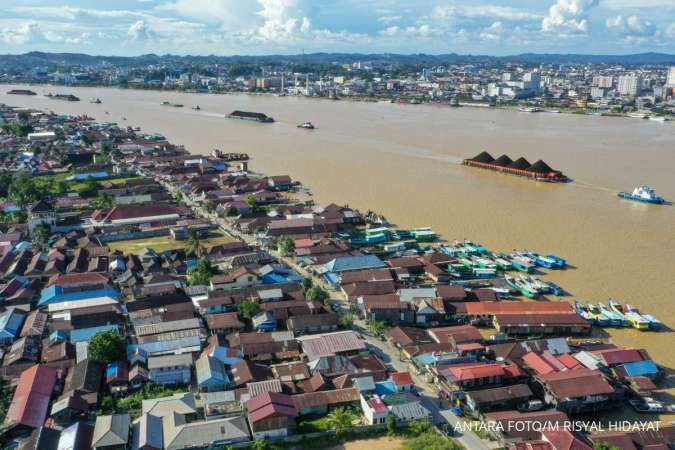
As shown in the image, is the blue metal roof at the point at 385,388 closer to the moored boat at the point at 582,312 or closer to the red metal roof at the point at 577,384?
the red metal roof at the point at 577,384

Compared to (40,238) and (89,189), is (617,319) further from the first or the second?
(89,189)

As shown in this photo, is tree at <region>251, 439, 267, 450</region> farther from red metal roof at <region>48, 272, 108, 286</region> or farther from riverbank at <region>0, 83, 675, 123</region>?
riverbank at <region>0, 83, 675, 123</region>

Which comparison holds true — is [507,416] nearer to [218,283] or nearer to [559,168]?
[218,283]

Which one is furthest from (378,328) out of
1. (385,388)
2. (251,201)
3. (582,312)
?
(251,201)

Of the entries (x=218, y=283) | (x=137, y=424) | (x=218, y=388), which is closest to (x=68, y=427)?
(x=137, y=424)

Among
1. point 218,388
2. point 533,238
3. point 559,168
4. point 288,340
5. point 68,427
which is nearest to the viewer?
point 68,427

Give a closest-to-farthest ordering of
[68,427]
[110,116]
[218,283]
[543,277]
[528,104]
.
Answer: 1. [68,427]
2. [218,283]
3. [543,277]
4. [110,116]
5. [528,104]

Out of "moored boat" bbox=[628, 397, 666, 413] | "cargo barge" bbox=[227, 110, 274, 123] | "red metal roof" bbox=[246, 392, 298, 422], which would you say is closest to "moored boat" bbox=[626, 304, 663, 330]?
"moored boat" bbox=[628, 397, 666, 413]
